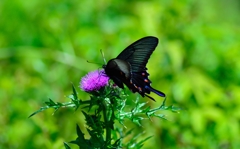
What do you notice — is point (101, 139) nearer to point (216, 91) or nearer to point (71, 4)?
point (216, 91)

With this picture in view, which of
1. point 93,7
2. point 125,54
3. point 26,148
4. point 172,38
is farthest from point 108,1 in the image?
point 125,54

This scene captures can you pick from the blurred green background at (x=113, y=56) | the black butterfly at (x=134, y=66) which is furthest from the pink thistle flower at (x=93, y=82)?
the blurred green background at (x=113, y=56)

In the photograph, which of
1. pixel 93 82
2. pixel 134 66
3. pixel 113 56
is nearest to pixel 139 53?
pixel 134 66

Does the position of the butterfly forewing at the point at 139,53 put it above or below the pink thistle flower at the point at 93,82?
above

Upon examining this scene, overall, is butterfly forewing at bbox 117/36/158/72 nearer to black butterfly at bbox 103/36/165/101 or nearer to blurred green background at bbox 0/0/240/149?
black butterfly at bbox 103/36/165/101

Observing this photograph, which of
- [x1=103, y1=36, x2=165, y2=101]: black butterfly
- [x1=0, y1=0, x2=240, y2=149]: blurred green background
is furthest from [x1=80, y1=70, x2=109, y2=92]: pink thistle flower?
[x1=0, y1=0, x2=240, y2=149]: blurred green background

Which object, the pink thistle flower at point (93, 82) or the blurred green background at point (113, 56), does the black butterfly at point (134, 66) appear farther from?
the blurred green background at point (113, 56)
